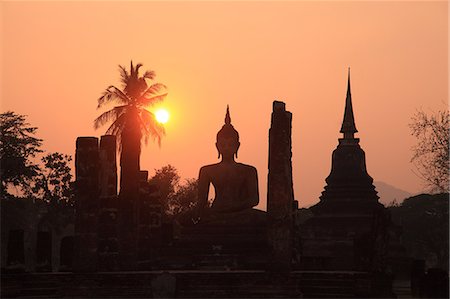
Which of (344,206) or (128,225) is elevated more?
(344,206)

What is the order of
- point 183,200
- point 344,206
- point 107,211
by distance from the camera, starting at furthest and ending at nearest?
1. point 183,200
2. point 344,206
3. point 107,211

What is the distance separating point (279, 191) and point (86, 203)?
4798 mm

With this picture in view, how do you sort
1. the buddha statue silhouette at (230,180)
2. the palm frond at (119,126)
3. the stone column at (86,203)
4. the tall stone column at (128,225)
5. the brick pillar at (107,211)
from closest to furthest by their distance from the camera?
the stone column at (86,203) → the brick pillar at (107,211) → the tall stone column at (128,225) → the buddha statue silhouette at (230,180) → the palm frond at (119,126)

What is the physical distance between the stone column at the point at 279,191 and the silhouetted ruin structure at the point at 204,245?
0.07 ft

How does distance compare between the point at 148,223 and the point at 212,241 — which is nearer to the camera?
the point at 212,241

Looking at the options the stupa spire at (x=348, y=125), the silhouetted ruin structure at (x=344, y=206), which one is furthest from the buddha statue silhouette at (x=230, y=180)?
the stupa spire at (x=348, y=125)

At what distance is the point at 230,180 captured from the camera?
3016cm

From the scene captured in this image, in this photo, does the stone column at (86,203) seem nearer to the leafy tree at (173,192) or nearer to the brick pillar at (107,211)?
the brick pillar at (107,211)

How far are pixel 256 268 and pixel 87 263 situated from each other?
14.6 ft

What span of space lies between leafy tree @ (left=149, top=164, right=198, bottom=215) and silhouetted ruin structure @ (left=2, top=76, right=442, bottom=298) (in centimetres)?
3706

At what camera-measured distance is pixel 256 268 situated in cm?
2600

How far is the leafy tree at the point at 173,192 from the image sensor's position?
70.6 meters

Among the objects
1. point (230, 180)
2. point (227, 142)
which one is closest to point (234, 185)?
point (230, 180)

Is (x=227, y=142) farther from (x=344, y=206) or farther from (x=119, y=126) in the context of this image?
(x=344, y=206)
